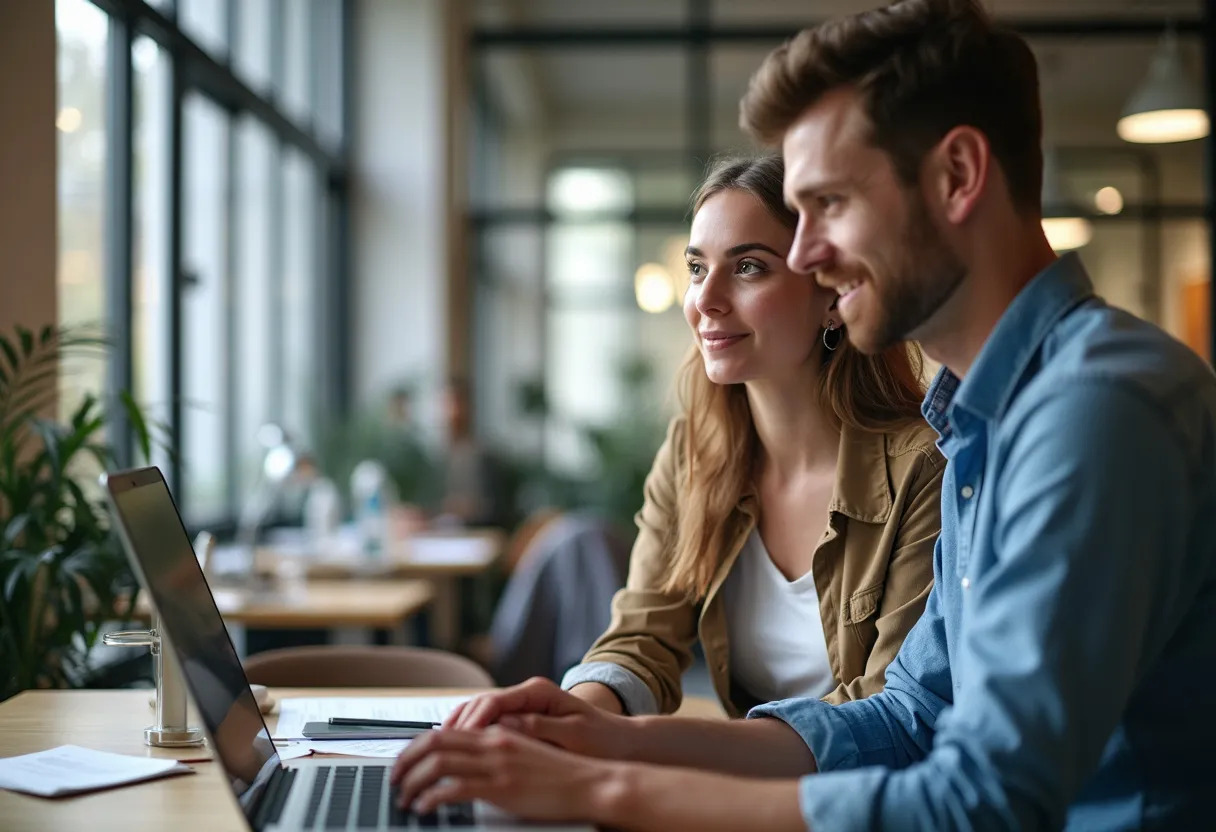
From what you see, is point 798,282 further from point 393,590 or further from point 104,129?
point 104,129

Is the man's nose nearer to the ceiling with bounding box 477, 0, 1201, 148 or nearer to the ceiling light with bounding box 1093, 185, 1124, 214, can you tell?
the ceiling with bounding box 477, 0, 1201, 148

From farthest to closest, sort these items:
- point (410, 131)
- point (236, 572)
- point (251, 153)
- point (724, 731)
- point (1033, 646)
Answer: point (410, 131) < point (251, 153) < point (236, 572) < point (724, 731) < point (1033, 646)

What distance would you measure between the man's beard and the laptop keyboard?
632 mm

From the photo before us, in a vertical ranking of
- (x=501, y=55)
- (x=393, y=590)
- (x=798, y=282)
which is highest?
(x=501, y=55)

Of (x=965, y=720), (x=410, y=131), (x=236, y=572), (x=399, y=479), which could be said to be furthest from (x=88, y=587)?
(x=410, y=131)

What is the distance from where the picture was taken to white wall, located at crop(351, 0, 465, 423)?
24.5 ft

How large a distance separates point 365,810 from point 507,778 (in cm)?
16

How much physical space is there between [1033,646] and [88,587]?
202 cm

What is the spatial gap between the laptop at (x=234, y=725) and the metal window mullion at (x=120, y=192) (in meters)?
2.74

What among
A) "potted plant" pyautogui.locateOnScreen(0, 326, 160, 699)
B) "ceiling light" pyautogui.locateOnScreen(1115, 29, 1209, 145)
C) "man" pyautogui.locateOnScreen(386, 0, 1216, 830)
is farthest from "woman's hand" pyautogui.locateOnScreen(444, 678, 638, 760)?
"ceiling light" pyautogui.locateOnScreen(1115, 29, 1209, 145)

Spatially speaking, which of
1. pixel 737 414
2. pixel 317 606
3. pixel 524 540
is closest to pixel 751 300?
pixel 737 414

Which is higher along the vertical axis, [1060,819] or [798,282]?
[798,282]

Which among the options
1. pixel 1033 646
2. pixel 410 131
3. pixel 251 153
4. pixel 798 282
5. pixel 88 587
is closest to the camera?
pixel 1033 646

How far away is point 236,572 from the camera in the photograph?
3.96 metres
